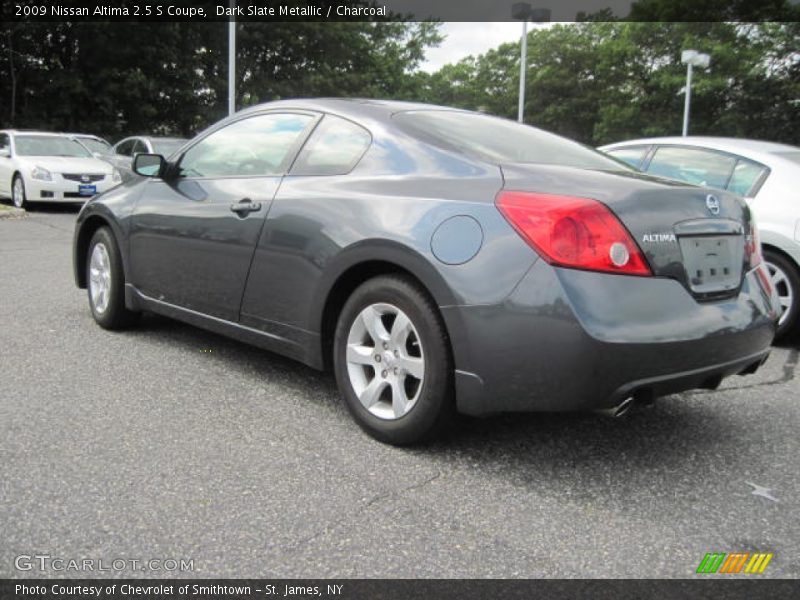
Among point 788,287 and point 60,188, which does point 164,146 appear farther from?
point 788,287

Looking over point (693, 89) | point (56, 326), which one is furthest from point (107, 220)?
point (693, 89)

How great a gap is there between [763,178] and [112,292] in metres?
4.50

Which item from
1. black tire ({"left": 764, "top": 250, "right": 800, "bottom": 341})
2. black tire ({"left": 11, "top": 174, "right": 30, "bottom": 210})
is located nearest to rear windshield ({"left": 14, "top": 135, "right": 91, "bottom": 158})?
black tire ({"left": 11, "top": 174, "right": 30, "bottom": 210})

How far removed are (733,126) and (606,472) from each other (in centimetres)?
3792

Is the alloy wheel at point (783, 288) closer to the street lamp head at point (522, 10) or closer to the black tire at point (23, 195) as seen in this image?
the black tire at point (23, 195)

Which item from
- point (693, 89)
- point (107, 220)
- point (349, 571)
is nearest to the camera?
point (349, 571)

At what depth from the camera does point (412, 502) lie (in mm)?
2779

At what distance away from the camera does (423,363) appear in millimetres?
3080

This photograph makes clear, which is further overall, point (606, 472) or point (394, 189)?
point (394, 189)

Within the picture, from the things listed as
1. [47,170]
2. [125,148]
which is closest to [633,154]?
[47,170]

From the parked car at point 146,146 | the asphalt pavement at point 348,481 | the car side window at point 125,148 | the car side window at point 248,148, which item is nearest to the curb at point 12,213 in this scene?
the parked car at point 146,146

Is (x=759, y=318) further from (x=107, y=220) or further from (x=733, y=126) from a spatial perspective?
(x=733, y=126)

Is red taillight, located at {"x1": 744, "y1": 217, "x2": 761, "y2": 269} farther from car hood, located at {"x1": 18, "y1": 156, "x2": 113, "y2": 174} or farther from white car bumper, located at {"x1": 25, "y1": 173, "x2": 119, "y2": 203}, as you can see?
car hood, located at {"x1": 18, "y1": 156, "x2": 113, "y2": 174}

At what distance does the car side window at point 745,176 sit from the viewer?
5.58 meters
